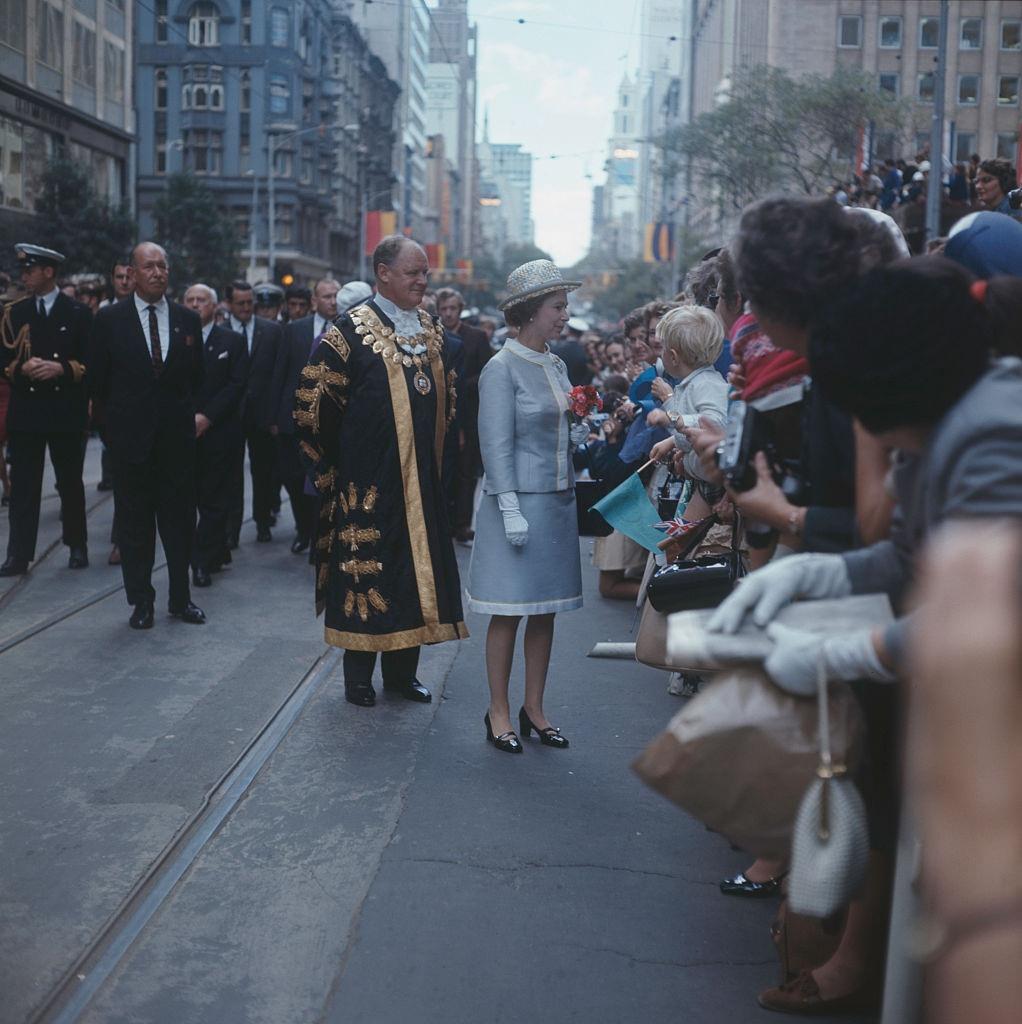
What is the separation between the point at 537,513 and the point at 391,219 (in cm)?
7122

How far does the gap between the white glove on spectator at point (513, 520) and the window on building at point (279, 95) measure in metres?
44.5

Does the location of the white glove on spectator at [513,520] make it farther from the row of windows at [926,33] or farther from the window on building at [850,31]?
the window on building at [850,31]

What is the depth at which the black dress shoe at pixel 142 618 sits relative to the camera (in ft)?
27.4

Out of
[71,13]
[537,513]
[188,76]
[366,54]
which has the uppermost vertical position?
[366,54]

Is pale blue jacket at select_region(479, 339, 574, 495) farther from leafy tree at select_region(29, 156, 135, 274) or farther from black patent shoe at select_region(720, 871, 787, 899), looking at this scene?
leafy tree at select_region(29, 156, 135, 274)

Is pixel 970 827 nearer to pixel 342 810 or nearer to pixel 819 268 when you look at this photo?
pixel 819 268

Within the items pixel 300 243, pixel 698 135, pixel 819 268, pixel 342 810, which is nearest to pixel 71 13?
pixel 342 810

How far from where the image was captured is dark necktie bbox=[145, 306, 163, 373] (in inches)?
341

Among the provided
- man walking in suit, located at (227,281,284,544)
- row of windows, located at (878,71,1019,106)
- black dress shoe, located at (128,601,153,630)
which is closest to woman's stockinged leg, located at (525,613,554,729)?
black dress shoe, located at (128,601,153,630)

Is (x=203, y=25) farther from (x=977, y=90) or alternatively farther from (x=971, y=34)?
(x=971, y=34)

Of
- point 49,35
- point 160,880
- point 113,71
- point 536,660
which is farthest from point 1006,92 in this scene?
point 160,880

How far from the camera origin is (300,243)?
75.2 m

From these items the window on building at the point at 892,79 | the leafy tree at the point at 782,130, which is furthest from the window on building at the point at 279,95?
the window on building at the point at 892,79

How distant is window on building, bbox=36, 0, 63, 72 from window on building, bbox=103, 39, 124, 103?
595mm
